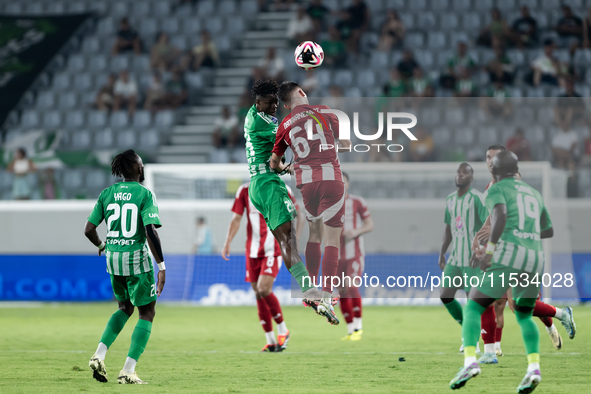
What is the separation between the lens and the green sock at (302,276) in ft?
23.3

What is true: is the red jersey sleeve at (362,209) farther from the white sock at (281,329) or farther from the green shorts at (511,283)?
the green shorts at (511,283)

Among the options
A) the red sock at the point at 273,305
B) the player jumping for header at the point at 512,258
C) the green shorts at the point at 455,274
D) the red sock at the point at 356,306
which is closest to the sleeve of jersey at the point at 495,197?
the player jumping for header at the point at 512,258

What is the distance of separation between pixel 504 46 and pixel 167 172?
8.38m

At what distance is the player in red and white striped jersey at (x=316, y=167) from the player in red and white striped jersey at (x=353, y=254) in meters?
2.55

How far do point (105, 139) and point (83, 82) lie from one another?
2.55m

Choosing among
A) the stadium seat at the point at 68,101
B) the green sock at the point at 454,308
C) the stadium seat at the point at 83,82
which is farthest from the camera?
the stadium seat at the point at 83,82

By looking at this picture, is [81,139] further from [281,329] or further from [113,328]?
[113,328]

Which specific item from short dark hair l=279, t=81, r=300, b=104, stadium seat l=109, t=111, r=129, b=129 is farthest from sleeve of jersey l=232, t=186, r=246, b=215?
stadium seat l=109, t=111, r=129, b=129

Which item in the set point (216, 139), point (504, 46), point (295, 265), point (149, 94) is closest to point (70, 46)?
point (149, 94)

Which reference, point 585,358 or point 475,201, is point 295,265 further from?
point 585,358

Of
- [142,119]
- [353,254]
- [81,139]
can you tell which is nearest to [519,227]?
[353,254]

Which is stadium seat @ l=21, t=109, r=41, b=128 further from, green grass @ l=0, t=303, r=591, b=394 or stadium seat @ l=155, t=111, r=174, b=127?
green grass @ l=0, t=303, r=591, b=394

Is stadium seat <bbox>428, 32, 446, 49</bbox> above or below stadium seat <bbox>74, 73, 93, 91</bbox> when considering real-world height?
above

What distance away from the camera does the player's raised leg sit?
6.67 metres
